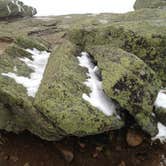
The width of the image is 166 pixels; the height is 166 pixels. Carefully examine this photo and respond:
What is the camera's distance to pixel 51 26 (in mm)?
24516

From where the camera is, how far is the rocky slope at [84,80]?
1001cm

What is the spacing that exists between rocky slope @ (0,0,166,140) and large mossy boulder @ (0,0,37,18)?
14.1 meters

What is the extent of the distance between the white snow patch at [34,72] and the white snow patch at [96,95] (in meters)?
1.61

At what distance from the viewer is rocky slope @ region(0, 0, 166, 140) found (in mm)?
10008

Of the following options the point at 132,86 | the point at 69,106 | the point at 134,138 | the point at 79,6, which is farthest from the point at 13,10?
the point at 79,6

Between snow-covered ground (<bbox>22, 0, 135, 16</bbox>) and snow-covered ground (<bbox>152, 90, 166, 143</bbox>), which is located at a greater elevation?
snow-covered ground (<bbox>152, 90, 166, 143</bbox>)

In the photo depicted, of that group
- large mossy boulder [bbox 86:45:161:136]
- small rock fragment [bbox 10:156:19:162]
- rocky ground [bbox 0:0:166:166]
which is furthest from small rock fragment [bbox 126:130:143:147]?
small rock fragment [bbox 10:156:19:162]

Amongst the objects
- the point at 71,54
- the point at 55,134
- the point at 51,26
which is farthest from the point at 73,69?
the point at 51,26

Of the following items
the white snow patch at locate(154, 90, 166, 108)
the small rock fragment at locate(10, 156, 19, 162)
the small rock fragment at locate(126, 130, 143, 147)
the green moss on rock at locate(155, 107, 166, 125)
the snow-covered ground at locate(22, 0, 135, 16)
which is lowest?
the snow-covered ground at locate(22, 0, 135, 16)

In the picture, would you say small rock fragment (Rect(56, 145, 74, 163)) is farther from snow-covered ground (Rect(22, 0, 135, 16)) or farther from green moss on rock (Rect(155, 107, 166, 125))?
snow-covered ground (Rect(22, 0, 135, 16))

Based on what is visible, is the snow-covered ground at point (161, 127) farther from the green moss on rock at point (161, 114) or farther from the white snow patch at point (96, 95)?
the white snow patch at point (96, 95)

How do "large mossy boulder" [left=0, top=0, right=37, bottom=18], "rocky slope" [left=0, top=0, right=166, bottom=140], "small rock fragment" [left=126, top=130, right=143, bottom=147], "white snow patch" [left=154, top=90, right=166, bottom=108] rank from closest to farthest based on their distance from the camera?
1. "rocky slope" [left=0, top=0, right=166, bottom=140]
2. "small rock fragment" [left=126, top=130, right=143, bottom=147]
3. "white snow patch" [left=154, top=90, right=166, bottom=108]
4. "large mossy boulder" [left=0, top=0, right=37, bottom=18]

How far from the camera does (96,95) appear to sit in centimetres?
1106

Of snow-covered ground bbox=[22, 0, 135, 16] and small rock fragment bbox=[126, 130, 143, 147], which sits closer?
small rock fragment bbox=[126, 130, 143, 147]
